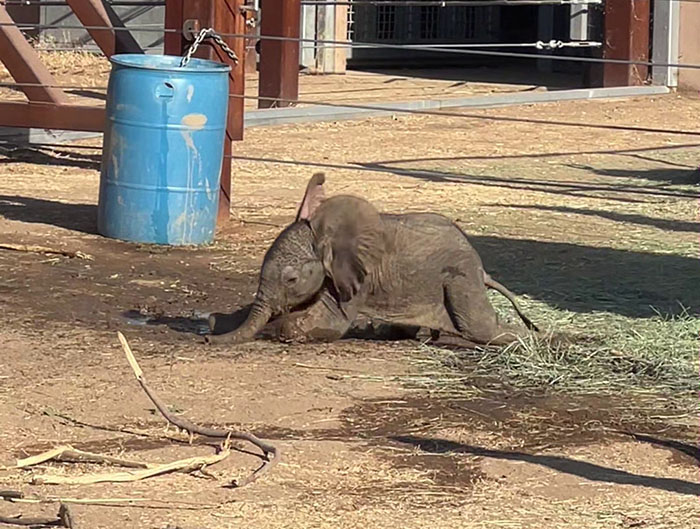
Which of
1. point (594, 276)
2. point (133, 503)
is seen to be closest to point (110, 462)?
point (133, 503)

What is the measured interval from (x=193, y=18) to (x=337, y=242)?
3198 mm

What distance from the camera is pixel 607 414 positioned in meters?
5.46

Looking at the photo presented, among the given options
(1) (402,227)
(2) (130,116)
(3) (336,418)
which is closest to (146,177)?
Result: (2) (130,116)

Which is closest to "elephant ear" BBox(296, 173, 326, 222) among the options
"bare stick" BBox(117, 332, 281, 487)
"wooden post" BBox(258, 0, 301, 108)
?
"bare stick" BBox(117, 332, 281, 487)

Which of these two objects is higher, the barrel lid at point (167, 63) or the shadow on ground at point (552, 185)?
the barrel lid at point (167, 63)

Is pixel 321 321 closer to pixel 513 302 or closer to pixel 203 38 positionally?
pixel 513 302

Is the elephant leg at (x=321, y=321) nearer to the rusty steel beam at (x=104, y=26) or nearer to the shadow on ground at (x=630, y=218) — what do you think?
the shadow on ground at (x=630, y=218)

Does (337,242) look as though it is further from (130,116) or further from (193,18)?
(193,18)

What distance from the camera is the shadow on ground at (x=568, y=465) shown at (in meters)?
4.60

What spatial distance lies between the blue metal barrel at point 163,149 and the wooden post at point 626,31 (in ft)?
32.4

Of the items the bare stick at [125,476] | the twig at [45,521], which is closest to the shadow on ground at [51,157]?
the bare stick at [125,476]

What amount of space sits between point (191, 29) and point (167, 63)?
402 mm

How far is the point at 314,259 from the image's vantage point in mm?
6457

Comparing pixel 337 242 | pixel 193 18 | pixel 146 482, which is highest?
pixel 193 18
